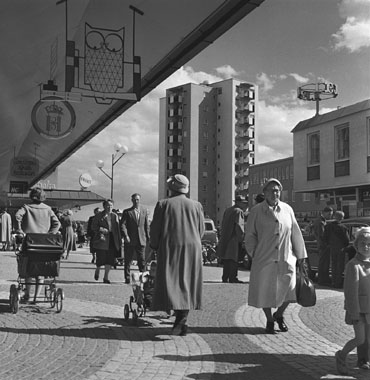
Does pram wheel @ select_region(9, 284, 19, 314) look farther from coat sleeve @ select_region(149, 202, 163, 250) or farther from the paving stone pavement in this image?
coat sleeve @ select_region(149, 202, 163, 250)

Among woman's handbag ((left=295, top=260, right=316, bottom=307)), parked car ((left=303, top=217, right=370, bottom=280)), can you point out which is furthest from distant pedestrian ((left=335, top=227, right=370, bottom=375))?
parked car ((left=303, top=217, right=370, bottom=280))

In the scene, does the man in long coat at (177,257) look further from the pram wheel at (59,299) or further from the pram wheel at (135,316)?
the pram wheel at (59,299)

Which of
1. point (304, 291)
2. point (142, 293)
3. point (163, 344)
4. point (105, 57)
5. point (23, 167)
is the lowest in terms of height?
point (163, 344)

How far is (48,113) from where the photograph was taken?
50.3 feet

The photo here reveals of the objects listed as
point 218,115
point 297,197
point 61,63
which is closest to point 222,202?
point 218,115

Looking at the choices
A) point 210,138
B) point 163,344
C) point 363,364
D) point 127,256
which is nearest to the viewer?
point 363,364

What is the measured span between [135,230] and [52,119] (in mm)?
5290

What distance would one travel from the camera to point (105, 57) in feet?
46.1

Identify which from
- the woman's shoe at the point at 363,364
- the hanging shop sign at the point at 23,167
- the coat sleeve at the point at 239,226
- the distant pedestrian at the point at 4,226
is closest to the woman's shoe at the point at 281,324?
the woman's shoe at the point at 363,364

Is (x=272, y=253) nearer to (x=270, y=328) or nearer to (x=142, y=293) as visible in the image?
(x=270, y=328)

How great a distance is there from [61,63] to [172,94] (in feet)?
311

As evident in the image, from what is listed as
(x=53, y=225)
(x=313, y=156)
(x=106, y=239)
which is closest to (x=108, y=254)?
(x=106, y=239)

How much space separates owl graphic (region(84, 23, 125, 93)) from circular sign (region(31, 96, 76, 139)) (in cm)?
169

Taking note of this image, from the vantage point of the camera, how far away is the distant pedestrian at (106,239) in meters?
12.2
